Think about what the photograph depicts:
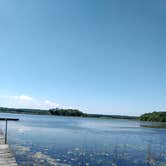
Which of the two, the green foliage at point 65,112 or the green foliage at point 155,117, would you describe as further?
the green foliage at point 65,112

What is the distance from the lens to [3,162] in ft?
36.2

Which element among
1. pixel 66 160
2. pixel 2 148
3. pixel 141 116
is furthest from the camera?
pixel 141 116

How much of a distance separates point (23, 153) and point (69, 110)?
15732 centimetres

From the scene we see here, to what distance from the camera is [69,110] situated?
174250mm

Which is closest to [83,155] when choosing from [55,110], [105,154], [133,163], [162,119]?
[105,154]

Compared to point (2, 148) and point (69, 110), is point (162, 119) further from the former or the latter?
point (2, 148)

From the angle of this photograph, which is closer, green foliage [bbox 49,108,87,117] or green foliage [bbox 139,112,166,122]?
green foliage [bbox 139,112,166,122]

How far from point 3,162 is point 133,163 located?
9.78 meters

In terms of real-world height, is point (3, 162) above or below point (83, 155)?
above

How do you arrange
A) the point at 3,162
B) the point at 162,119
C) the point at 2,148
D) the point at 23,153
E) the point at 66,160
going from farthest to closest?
the point at 162,119
the point at 23,153
the point at 66,160
the point at 2,148
the point at 3,162

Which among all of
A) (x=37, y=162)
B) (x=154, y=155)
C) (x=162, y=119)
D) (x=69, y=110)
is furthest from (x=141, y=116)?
(x=37, y=162)

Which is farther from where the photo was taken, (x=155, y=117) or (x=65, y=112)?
(x=65, y=112)

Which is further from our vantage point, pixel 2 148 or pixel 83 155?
pixel 83 155

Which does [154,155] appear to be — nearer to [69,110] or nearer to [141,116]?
[141,116]
